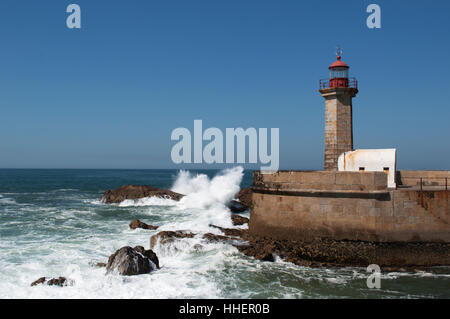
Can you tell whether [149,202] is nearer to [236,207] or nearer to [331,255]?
[236,207]

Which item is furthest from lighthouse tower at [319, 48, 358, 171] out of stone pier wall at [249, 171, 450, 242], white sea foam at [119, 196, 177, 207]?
white sea foam at [119, 196, 177, 207]

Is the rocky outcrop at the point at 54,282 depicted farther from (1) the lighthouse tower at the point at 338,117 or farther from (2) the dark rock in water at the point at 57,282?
(1) the lighthouse tower at the point at 338,117

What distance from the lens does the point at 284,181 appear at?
10641mm

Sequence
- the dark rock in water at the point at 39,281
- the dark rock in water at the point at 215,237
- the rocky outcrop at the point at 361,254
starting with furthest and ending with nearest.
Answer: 1. the dark rock in water at the point at 215,237
2. the rocky outcrop at the point at 361,254
3. the dark rock in water at the point at 39,281

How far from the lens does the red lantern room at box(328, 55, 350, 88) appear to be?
13305 mm

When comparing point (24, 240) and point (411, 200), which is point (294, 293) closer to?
point (411, 200)

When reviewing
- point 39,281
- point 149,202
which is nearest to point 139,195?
point 149,202

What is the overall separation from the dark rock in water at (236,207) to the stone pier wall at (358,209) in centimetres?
977

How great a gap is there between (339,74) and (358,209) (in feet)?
19.2

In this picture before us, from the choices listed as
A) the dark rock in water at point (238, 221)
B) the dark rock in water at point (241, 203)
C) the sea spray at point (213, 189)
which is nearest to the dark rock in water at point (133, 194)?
the sea spray at point (213, 189)

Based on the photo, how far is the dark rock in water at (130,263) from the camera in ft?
26.9
